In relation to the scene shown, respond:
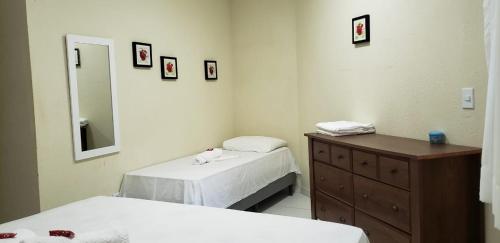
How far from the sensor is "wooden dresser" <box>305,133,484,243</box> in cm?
207

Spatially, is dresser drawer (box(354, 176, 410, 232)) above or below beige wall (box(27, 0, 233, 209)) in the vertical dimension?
below

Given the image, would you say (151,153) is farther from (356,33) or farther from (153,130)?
(356,33)

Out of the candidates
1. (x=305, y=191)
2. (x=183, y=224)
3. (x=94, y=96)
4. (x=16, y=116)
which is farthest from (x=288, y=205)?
(x=16, y=116)

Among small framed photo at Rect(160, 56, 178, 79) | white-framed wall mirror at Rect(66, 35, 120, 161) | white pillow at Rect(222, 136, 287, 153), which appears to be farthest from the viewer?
white pillow at Rect(222, 136, 287, 153)

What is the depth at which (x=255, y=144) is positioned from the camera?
4.08 meters

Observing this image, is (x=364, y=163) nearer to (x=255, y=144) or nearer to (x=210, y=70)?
(x=255, y=144)

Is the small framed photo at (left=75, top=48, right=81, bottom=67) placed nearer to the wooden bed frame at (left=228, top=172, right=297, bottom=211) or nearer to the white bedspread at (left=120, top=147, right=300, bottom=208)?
the white bedspread at (left=120, top=147, right=300, bottom=208)

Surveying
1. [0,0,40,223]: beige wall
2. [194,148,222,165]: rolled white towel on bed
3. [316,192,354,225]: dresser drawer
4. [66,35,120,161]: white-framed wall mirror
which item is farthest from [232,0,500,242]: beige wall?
[0,0,40,223]: beige wall

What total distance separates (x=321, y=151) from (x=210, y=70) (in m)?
1.79

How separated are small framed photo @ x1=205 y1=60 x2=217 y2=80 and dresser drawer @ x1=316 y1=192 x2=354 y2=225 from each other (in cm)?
183

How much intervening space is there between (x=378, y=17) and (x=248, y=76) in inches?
75.8

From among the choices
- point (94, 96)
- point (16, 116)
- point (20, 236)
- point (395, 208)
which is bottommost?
point (395, 208)

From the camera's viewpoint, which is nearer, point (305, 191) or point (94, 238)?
point (94, 238)

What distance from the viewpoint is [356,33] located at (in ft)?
10.4
